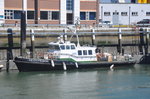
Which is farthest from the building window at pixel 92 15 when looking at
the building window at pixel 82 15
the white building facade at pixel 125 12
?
the white building facade at pixel 125 12

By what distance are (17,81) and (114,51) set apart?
56.9ft

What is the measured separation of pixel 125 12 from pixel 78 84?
4248 cm

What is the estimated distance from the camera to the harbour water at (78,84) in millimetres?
43875

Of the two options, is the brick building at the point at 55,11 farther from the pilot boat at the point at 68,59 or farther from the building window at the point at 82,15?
the pilot boat at the point at 68,59

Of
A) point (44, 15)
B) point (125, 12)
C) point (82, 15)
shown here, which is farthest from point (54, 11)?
point (125, 12)

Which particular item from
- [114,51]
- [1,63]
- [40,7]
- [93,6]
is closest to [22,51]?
[1,63]

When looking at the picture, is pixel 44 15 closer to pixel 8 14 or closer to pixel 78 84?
pixel 8 14

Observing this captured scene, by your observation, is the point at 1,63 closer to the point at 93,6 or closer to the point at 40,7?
the point at 40,7

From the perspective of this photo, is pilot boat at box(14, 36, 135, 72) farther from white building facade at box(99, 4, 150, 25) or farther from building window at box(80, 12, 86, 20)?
white building facade at box(99, 4, 150, 25)

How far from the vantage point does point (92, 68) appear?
58.7 meters

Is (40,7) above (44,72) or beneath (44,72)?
above

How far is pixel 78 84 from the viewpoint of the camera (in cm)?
4891

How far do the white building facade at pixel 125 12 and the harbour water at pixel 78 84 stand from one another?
30.9m

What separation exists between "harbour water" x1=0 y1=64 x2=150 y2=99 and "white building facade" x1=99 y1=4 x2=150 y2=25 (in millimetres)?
30880
